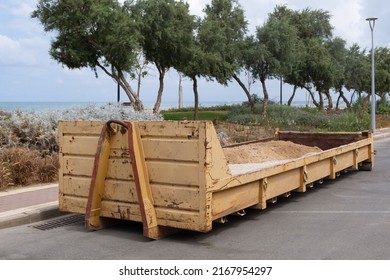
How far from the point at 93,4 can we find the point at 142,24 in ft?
8.59

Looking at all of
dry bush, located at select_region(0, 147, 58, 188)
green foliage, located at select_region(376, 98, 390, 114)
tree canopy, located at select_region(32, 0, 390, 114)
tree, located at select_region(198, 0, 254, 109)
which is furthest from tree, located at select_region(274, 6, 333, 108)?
dry bush, located at select_region(0, 147, 58, 188)

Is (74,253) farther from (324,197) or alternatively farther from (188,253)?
(324,197)

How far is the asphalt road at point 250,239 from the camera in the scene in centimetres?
566

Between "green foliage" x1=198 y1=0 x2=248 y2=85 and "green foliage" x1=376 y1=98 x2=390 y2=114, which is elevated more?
"green foliage" x1=198 y1=0 x2=248 y2=85

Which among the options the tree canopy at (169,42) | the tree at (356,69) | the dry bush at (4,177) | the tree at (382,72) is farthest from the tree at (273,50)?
the dry bush at (4,177)

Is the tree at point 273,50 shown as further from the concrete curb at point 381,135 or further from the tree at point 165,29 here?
the concrete curb at point 381,135

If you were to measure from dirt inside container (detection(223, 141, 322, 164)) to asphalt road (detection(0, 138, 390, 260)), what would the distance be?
143 cm

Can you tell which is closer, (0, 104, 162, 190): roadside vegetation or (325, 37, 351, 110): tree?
(0, 104, 162, 190): roadside vegetation

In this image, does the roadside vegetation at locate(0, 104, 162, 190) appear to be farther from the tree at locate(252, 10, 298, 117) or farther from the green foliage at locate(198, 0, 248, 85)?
the tree at locate(252, 10, 298, 117)

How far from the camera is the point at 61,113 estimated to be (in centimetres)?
1316

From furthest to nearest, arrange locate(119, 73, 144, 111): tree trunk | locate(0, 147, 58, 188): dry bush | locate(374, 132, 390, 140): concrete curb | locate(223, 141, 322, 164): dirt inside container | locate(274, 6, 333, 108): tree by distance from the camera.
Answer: locate(274, 6, 333, 108): tree < locate(119, 73, 144, 111): tree trunk < locate(374, 132, 390, 140): concrete curb < locate(0, 147, 58, 188): dry bush < locate(223, 141, 322, 164): dirt inside container

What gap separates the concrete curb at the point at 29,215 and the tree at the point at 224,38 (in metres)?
20.2

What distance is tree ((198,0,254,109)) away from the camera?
27.9m

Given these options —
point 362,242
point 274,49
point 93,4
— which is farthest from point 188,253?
point 274,49
